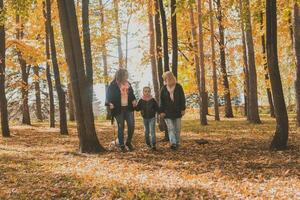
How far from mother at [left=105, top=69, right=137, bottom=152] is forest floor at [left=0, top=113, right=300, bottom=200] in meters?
0.89

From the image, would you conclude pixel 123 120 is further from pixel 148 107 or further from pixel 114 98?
pixel 148 107

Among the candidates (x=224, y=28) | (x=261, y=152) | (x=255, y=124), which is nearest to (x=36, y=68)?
(x=224, y=28)

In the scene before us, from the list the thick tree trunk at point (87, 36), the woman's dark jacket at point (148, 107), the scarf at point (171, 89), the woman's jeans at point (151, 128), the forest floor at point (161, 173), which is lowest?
the forest floor at point (161, 173)

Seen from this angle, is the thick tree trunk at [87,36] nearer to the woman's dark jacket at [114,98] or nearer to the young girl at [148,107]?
the woman's dark jacket at [114,98]

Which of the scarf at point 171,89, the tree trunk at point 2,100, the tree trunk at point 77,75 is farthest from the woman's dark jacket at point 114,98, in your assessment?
the tree trunk at point 2,100

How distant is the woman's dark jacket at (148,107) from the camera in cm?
1237

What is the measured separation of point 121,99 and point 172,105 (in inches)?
53.2

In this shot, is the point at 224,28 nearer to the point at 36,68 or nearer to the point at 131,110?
the point at 36,68

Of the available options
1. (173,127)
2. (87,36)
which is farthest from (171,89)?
(87,36)

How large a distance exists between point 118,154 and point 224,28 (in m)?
19.9

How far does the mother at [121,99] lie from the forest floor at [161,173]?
35.2 inches

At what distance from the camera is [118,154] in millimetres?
12039

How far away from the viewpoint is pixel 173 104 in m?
12.1

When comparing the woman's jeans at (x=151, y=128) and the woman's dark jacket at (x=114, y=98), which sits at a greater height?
the woman's dark jacket at (x=114, y=98)
